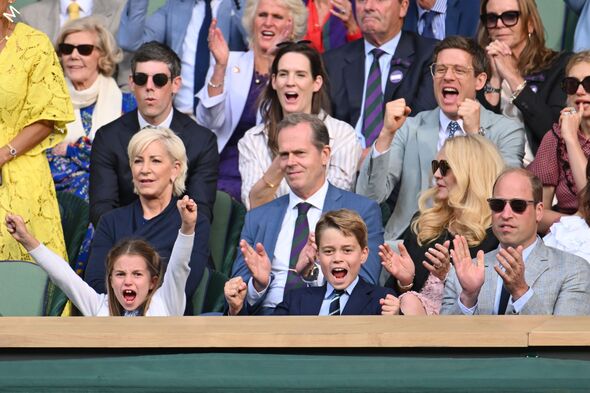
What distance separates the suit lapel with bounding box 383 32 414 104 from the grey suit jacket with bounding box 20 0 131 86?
1840mm

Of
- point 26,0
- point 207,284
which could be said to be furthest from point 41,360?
point 26,0

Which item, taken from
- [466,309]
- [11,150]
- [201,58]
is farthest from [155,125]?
[466,309]

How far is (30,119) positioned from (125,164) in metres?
0.65

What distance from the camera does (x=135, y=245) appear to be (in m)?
6.17

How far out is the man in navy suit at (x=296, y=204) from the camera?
6645mm

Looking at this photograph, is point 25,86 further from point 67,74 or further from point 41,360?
point 41,360

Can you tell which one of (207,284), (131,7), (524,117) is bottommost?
(207,284)

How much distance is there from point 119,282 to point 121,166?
1524 mm

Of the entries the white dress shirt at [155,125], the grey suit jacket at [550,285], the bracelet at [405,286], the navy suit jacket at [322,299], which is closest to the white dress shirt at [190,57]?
the white dress shirt at [155,125]

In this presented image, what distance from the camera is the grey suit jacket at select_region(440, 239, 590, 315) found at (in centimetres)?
572

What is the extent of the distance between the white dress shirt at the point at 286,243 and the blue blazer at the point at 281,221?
21 mm

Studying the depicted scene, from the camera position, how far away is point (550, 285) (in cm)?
579

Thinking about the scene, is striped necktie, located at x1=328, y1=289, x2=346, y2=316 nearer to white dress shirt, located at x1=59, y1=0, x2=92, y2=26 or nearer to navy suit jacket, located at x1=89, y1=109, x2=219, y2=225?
navy suit jacket, located at x1=89, y1=109, x2=219, y2=225

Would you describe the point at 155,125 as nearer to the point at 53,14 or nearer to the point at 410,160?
the point at 410,160
